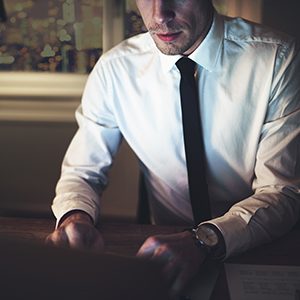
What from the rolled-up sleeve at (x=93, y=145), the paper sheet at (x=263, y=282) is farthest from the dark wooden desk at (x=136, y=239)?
the rolled-up sleeve at (x=93, y=145)

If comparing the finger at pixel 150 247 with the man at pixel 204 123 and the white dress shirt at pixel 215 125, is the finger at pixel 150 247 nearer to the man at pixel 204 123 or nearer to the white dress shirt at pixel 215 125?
the man at pixel 204 123

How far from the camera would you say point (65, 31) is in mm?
2125

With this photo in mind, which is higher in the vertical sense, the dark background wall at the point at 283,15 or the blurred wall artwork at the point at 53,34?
the dark background wall at the point at 283,15

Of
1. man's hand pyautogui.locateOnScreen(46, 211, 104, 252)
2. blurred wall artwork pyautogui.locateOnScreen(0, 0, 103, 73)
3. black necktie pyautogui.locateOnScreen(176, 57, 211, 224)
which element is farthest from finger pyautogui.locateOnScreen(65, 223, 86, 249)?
blurred wall artwork pyautogui.locateOnScreen(0, 0, 103, 73)

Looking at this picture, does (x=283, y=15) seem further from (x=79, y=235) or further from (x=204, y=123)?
(x=79, y=235)

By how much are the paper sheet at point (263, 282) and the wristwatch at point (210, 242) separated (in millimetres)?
35

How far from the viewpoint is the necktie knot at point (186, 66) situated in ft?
4.15

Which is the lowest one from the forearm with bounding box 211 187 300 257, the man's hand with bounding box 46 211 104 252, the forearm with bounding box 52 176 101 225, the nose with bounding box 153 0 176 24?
the forearm with bounding box 52 176 101 225

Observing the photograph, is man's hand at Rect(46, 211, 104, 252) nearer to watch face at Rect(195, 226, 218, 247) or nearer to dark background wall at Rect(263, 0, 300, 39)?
watch face at Rect(195, 226, 218, 247)

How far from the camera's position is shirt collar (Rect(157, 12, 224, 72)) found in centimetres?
126

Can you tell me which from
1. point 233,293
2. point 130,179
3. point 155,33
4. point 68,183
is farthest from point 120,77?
point 130,179

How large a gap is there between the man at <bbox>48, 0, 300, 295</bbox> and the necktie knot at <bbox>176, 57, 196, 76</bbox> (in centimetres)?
1

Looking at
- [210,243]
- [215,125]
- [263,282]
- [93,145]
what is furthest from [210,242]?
[93,145]

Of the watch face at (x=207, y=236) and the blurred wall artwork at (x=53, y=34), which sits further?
the blurred wall artwork at (x=53, y=34)
